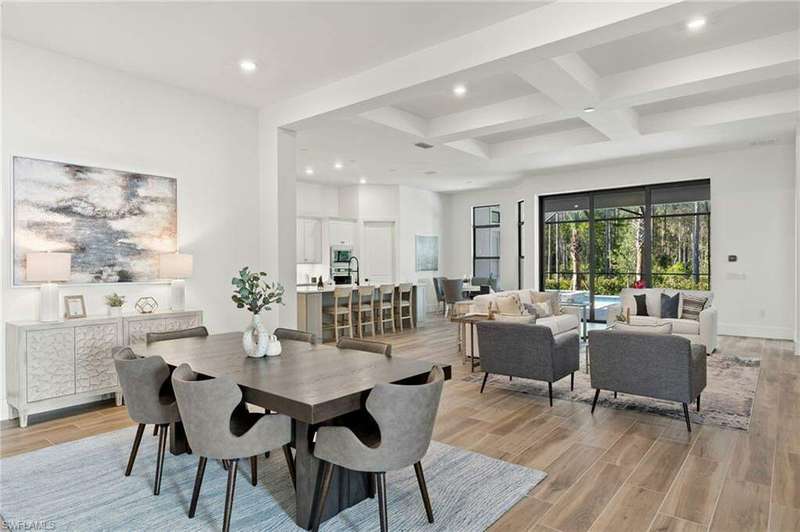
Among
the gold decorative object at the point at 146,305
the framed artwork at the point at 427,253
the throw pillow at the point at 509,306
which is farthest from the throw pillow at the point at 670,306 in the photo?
the gold decorative object at the point at 146,305

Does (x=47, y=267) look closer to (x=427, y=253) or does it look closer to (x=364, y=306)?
(x=364, y=306)

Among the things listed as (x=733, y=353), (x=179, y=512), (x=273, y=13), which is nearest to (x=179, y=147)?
(x=273, y=13)

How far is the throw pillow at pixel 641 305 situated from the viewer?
7129 millimetres

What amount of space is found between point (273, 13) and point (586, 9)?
7.25 ft

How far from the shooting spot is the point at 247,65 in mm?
4359

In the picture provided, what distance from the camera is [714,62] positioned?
176 inches

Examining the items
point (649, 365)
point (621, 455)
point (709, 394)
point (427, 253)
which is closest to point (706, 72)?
point (649, 365)

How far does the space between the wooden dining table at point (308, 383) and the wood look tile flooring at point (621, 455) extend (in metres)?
0.89

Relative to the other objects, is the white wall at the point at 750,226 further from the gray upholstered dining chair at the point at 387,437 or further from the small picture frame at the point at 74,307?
the small picture frame at the point at 74,307

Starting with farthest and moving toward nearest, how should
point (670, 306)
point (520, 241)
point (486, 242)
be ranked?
1. point (486, 242)
2. point (520, 241)
3. point (670, 306)

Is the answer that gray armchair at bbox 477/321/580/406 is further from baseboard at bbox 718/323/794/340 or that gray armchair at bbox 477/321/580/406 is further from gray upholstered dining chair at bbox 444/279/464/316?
gray upholstered dining chair at bbox 444/279/464/316

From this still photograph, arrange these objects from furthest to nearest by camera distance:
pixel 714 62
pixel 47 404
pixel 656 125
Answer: pixel 656 125 → pixel 714 62 → pixel 47 404

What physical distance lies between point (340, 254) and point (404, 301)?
6.55 ft

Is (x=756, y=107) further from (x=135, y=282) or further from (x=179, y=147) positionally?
(x=135, y=282)
